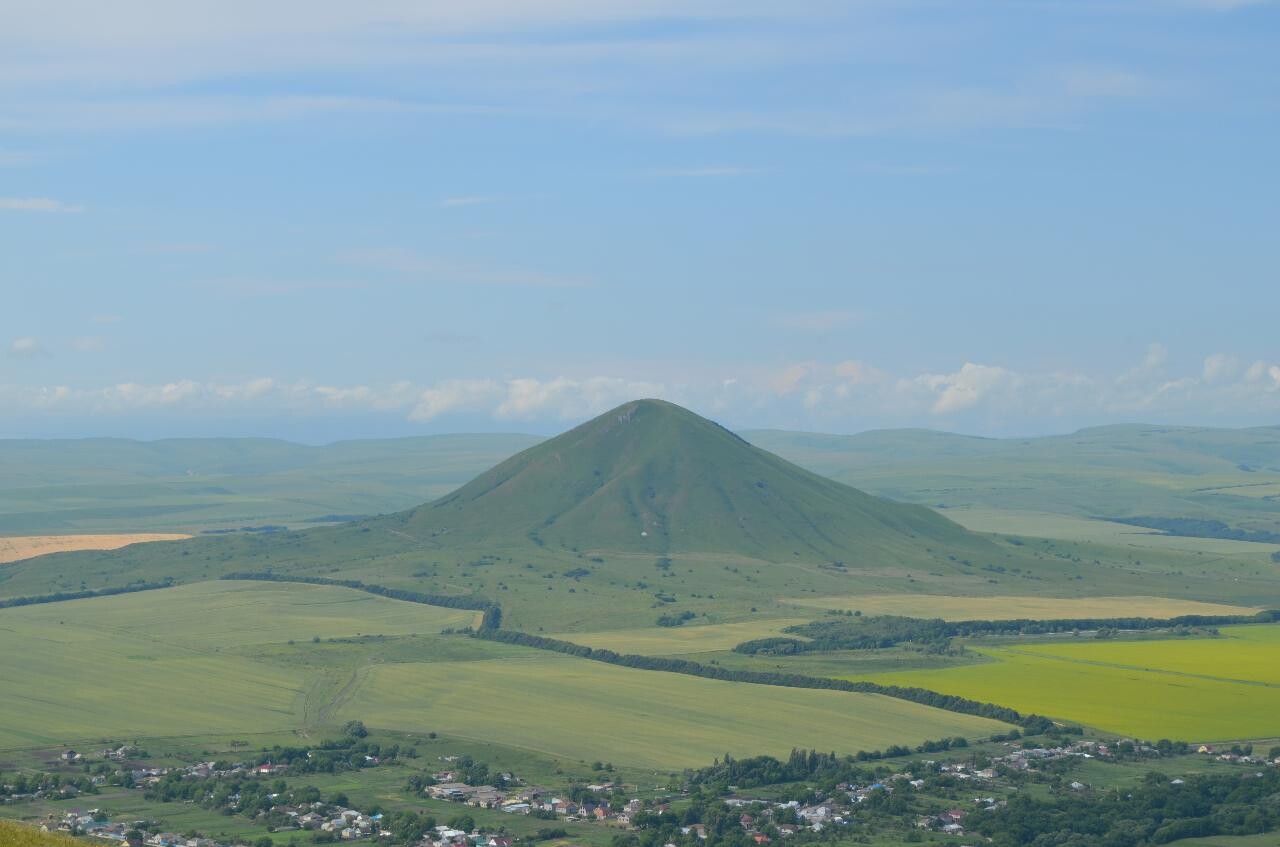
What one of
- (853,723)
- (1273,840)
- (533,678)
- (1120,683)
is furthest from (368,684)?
(1273,840)

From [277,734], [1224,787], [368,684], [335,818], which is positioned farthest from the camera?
[368,684]

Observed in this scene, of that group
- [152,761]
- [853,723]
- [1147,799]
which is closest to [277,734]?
[152,761]

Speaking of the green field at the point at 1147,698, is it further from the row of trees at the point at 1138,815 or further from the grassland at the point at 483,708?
the row of trees at the point at 1138,815

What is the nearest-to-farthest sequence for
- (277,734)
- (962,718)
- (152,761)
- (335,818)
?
(335,818) < (152,761) < (277,734) < (962,718)

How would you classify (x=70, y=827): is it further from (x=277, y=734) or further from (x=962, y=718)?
(x=962, y=718)

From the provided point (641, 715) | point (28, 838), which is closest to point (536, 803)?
point (641, 715)

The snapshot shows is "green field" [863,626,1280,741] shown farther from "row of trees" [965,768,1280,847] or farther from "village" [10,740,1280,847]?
"row of trees" [965,768,1280,847]

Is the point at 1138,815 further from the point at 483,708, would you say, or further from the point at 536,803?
the point at 483,708

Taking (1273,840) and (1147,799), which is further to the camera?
(1147,799)
